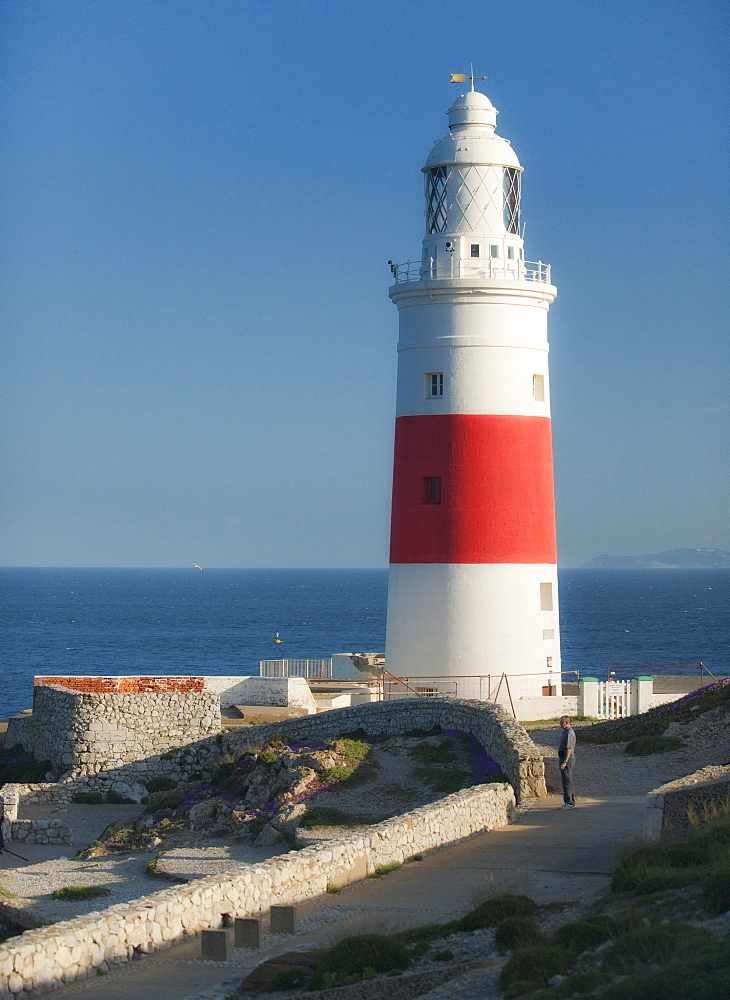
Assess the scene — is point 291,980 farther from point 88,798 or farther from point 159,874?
point 88,798

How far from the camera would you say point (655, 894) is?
1084cm

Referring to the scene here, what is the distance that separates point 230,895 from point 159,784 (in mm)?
12332

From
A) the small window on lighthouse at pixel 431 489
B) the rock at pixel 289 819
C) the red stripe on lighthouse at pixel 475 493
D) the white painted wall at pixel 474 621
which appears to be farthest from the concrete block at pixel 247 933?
the small window on lighthouse at pixel 431 489

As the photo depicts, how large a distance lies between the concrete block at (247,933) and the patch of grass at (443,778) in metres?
6.47

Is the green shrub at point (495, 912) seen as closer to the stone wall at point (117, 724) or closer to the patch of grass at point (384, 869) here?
the patch of grass at point (384, 869)

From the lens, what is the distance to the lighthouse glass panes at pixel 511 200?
24.5m

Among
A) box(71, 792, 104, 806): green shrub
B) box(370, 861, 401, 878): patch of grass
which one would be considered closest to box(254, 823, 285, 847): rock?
box(370, 861, 401, 878): patch of grass

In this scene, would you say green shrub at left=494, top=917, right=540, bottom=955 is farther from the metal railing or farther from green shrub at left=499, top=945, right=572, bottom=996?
the metal railing

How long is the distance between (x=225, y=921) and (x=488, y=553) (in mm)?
Answer: 12332

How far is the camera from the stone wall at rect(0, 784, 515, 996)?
10797 mm

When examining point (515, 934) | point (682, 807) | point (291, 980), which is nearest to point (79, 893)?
point (291, 980)

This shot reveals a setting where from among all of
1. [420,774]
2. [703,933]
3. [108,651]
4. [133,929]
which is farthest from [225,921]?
[108,651]

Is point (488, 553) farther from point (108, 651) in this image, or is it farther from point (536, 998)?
point (108, 651)

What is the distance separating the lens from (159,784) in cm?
2442
